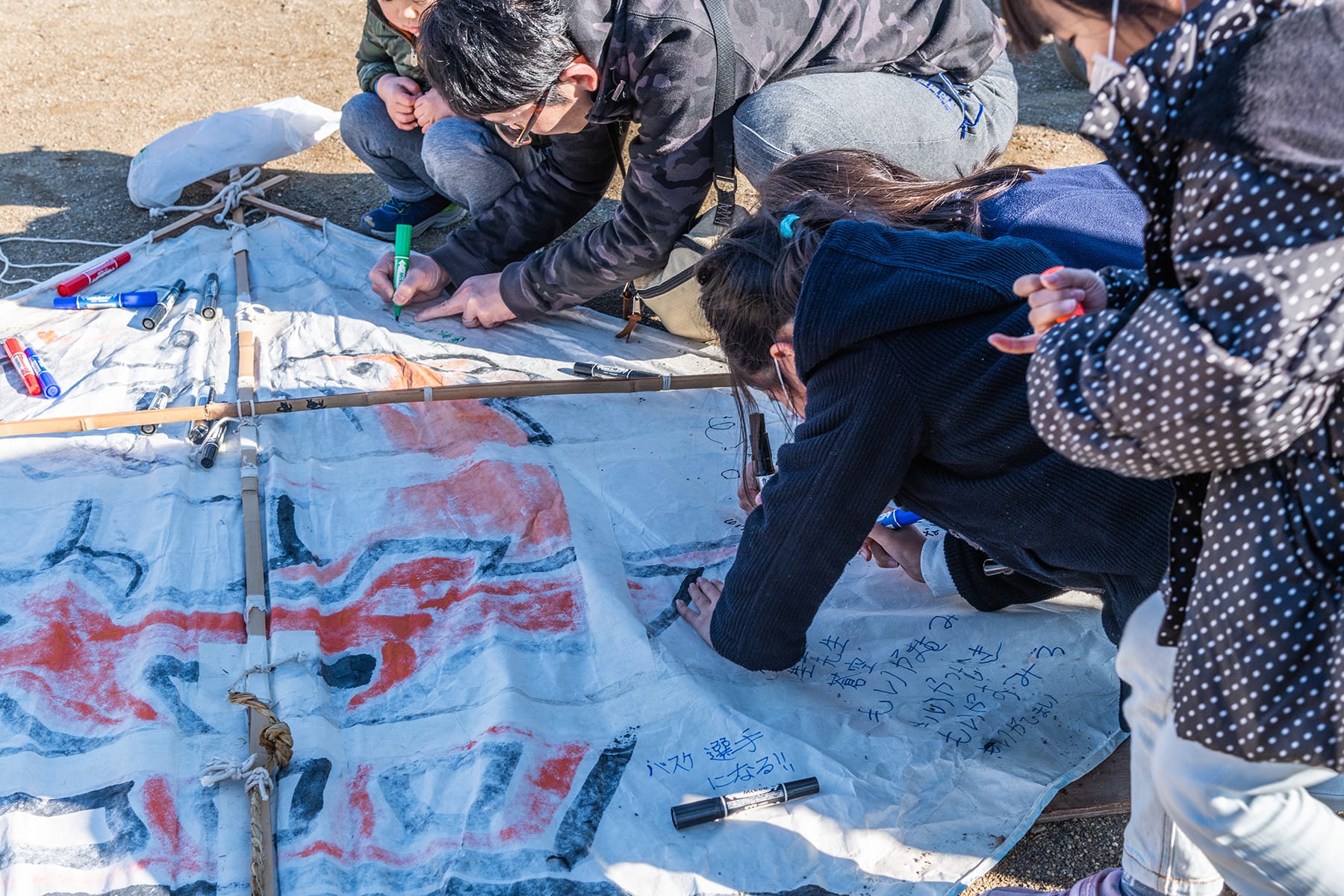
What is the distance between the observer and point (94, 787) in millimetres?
1507

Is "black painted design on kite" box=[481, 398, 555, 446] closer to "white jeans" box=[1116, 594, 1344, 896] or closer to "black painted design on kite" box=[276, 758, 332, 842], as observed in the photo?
"black painted design on kite" box=[276, 758, 332, 842]

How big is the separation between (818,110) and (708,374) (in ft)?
2.01

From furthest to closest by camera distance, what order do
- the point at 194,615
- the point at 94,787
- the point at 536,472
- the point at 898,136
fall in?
the point at 898,136 < the point at 536,472 < the point at 194,615 < the point at 94,787

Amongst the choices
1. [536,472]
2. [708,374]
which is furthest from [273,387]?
[708,374]

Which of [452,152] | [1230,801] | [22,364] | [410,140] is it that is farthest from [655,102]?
[1230,801]

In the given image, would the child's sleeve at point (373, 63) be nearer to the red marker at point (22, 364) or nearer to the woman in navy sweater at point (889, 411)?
the red marker at point (22, 364)

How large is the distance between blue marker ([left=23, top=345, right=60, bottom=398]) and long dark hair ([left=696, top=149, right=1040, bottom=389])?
4.95 ft

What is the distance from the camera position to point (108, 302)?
8.26ft

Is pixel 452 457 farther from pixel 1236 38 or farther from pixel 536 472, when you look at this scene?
pixel 1236 38

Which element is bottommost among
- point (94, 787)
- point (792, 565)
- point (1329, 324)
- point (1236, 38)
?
point (94, 787)

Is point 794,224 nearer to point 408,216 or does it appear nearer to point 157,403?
point 157,403

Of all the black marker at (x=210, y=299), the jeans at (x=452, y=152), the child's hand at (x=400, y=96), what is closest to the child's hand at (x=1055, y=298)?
the jeans at (x=452, y=152)

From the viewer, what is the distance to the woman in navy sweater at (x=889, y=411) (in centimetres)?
133

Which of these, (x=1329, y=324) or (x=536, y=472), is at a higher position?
(x=1329, y=324)
